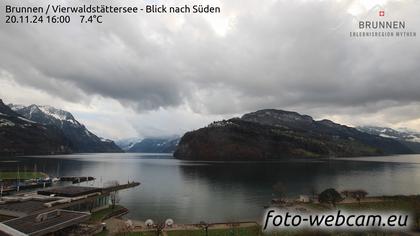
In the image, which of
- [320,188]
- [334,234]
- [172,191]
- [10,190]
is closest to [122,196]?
[172,191]

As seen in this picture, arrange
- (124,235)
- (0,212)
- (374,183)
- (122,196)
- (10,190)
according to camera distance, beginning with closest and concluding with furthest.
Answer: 1. (124,235)
2. (0,212)
3. (122,196)
4. (10,190)
5. (374,183)

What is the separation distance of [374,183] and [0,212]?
173107 mm

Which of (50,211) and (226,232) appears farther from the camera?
(226,232)

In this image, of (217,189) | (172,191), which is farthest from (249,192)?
(172,191)

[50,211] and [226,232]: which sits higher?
[50,211]

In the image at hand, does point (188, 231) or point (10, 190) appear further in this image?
point (10, 190)

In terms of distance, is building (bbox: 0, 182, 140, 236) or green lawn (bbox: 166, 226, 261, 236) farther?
green lawn (bbox: 166, 226, 261, 236)

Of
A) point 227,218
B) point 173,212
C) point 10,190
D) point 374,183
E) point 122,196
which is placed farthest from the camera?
point 374,183

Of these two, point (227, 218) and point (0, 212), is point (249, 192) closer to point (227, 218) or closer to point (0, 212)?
point (227, 218)

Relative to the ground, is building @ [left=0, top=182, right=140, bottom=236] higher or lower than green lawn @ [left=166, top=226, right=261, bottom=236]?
higher

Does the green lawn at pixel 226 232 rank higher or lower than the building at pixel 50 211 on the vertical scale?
lower

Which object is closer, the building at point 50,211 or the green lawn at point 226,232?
the building at point 50,211

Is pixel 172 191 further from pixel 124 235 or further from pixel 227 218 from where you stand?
pixel 124 235

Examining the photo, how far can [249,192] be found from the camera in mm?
149500
